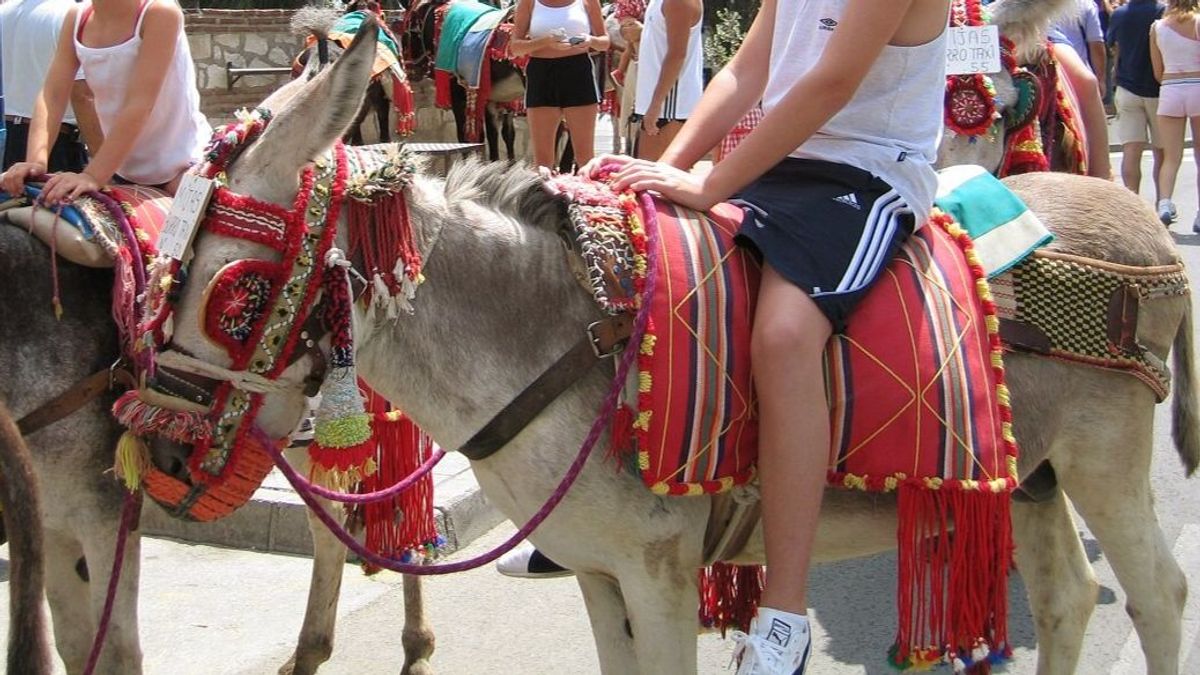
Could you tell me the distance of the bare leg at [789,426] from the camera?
2.64 metres

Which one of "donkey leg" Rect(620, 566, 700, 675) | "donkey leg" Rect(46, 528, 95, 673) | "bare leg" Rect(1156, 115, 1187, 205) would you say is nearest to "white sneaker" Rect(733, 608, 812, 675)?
"donkey leg" Rect(620, 566, 700, 675)

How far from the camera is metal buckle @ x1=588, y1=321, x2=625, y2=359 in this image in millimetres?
2641

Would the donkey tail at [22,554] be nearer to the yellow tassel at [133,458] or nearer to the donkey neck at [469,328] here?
the yellow tassel at [133,458]

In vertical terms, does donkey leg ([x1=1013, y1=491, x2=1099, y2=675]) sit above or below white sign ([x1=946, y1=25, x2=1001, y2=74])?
below

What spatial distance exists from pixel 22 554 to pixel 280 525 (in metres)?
3.04

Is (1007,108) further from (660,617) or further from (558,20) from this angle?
(558,20)

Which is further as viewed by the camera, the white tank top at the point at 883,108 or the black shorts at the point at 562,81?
the black shorts at the point at 562,81

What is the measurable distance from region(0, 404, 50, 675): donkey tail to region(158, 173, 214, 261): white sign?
1.42 ft

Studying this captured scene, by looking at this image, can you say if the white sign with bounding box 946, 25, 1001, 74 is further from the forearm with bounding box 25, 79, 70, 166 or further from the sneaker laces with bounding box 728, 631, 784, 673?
the forearm with bounding box 25, 79, 70, 166

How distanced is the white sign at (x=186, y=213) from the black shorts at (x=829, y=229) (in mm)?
1062

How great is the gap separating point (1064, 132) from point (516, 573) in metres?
3.04

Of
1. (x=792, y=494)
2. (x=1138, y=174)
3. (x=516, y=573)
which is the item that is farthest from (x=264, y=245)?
(x=1138, y=174)

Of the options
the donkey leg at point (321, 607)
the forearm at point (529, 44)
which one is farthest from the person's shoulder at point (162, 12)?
the forearm at point (529, 44)

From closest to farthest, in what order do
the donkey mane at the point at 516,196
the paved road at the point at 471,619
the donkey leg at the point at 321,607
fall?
the donkey mane at the point at 516,196 < the donkey leg at the point at 321,607 < the paved road at the point at 471,619
